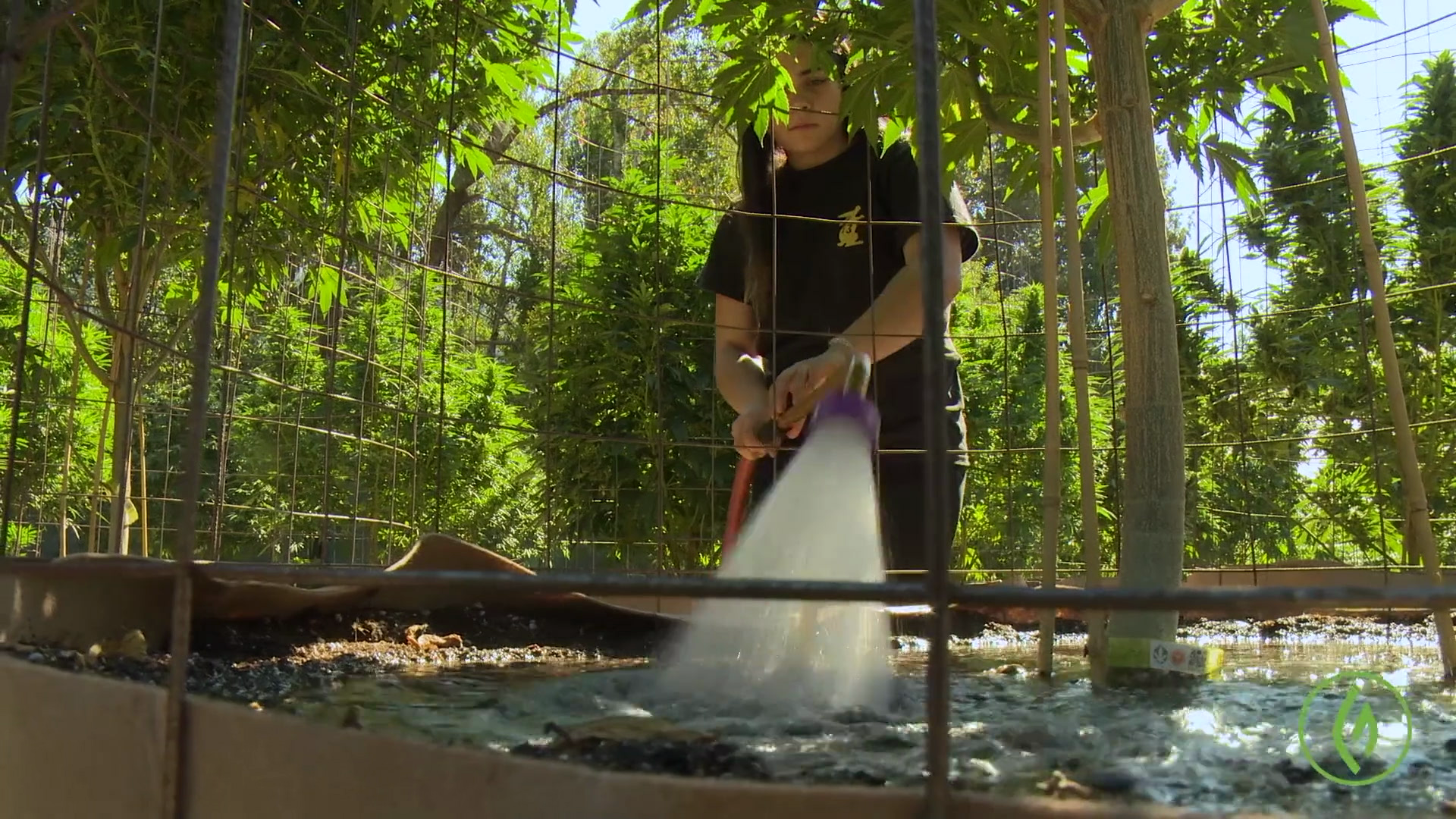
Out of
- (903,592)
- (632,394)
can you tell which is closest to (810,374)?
(903,592)

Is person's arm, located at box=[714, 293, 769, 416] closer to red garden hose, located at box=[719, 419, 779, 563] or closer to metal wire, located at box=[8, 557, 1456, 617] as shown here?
red garden hose, located at box=[719, 419, 779, 563]

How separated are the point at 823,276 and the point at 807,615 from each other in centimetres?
135

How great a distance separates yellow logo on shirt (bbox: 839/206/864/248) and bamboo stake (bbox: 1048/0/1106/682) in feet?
3.14

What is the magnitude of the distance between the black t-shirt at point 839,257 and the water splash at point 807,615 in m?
0.77

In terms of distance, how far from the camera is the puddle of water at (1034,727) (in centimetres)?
70

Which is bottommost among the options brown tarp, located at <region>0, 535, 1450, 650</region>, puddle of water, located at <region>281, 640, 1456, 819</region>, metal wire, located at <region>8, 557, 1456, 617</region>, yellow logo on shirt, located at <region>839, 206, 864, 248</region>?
puddle of water, located at <region>281, 640, 1456, 819</region>

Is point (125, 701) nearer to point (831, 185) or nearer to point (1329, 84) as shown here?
point (1329, 84)

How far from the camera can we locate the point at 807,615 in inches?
56.6

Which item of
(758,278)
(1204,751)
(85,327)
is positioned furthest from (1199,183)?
(85,327)

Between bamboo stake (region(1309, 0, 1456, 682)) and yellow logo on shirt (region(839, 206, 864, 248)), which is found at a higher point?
yellow logo on shirt (region(839, 206, 864, 248))

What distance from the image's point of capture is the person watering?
2385mm

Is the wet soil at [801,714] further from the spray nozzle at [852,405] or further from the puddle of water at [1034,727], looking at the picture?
the spray nozzle at [852,405]

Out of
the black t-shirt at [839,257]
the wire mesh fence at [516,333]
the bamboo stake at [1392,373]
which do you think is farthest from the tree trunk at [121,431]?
the bamboo stake at [1392,373]

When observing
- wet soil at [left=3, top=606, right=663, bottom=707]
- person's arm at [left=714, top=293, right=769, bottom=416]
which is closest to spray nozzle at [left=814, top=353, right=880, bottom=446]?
person's arm at [left=714, top=293, right=769, bottom=416]
